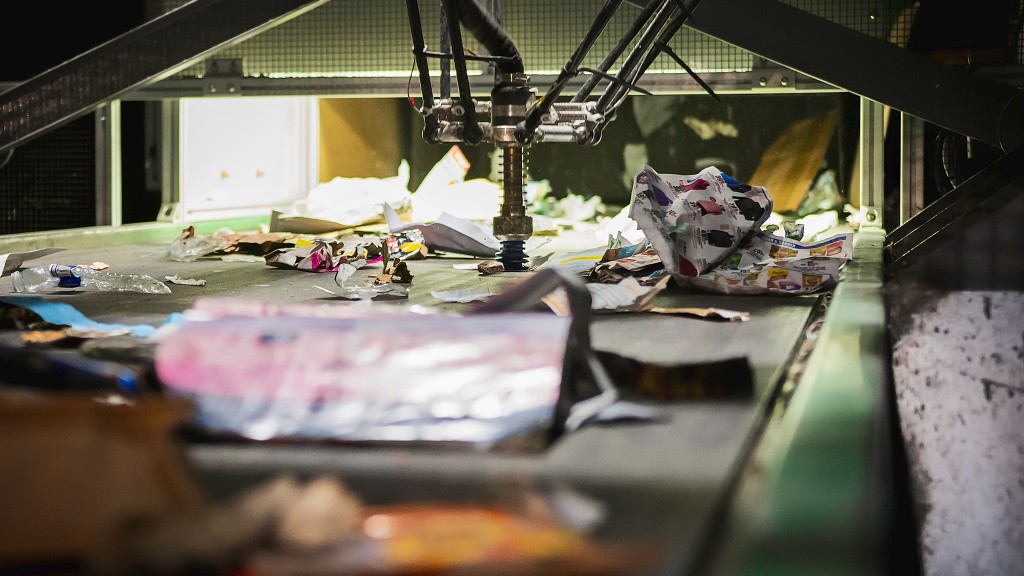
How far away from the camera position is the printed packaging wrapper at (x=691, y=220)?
1935mm

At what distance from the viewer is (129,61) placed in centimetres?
276

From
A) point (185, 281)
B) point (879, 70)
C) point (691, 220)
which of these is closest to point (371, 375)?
point (691, 220)

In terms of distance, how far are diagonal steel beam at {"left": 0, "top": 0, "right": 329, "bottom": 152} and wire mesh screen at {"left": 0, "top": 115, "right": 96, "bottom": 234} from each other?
3.62 ft

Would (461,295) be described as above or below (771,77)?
below

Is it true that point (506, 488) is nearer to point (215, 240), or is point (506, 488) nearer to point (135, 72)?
point (215, 240)

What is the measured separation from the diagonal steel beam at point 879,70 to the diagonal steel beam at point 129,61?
3.94 ft

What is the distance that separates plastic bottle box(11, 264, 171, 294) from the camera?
75.4 inches

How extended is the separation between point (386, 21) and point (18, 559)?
316 centimetres

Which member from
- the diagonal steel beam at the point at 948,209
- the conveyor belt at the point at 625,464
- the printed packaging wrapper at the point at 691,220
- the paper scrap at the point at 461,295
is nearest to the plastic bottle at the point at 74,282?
the paper scrap at the point at 461,295

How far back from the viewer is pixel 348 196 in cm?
404

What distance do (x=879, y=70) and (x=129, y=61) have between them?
1945 mm

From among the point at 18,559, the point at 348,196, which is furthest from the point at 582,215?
the point at 18,559

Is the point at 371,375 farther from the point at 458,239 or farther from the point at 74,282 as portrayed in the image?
the point at 458,239

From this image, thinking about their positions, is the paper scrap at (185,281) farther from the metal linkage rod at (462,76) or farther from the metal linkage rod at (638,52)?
the metal linkage rod at (638,52)
